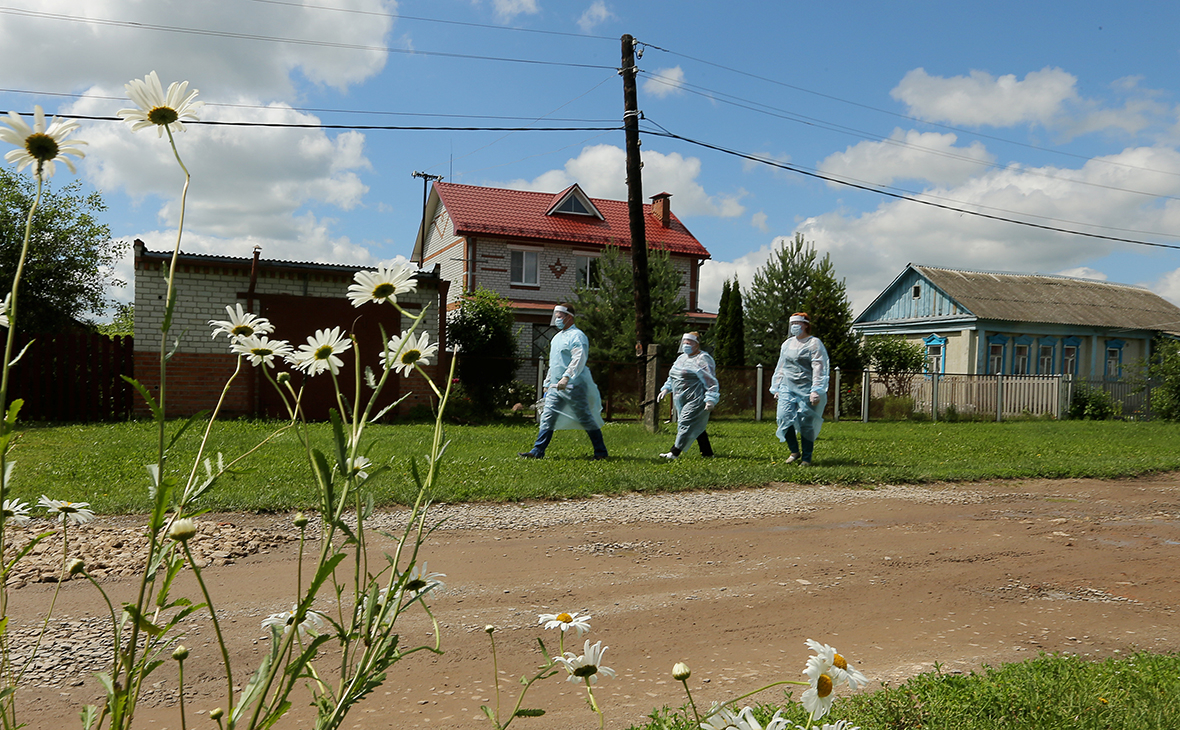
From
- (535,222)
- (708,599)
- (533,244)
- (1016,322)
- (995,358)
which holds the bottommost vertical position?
(708,599)

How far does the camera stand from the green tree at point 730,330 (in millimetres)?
27156

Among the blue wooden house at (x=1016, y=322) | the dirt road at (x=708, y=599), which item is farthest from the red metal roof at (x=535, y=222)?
the dirt road at (x=708, y=599)

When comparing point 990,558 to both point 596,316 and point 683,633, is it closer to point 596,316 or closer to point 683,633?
point 683,633

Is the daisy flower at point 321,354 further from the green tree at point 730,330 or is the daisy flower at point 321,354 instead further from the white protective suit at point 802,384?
the green tree at point 730,330

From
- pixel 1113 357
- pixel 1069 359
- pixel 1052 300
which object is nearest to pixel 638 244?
pixel 1069 359

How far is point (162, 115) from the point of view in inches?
57.6

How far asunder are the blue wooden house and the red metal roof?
9181 mm

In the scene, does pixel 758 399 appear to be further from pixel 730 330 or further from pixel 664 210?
pixel 664 210

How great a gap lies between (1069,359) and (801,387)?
1131 inches

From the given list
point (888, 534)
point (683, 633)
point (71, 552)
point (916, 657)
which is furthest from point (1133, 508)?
point (71, 552)

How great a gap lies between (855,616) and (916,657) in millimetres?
573

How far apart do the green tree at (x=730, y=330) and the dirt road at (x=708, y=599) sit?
19751 mm

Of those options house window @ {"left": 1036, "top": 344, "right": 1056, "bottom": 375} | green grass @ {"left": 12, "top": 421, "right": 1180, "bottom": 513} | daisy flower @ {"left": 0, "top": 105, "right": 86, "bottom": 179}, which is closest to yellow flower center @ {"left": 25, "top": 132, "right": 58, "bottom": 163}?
daisy flower @ {"left": 0, "top": 105, "right": 86, "bottom": 179}

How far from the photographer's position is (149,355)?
15.9 m
